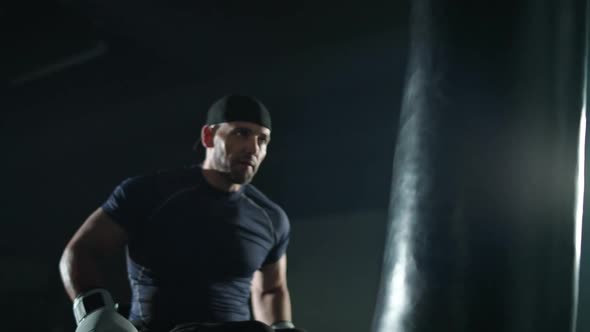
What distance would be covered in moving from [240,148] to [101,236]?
325mm

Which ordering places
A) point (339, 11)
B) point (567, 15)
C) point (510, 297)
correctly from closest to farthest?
point (510, 297) → point (567, 15) → point (339, 11)

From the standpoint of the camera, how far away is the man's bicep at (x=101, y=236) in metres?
1.16

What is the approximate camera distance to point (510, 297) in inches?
23.3

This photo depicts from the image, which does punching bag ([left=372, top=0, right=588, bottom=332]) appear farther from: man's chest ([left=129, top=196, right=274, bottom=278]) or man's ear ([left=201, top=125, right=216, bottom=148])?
man's ear ([left=201, top=125, right=216, bottom=148])

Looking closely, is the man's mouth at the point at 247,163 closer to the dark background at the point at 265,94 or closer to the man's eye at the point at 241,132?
the man's eye at the point at 241,132

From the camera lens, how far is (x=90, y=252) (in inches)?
45.4

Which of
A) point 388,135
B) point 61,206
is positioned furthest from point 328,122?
point 61,206

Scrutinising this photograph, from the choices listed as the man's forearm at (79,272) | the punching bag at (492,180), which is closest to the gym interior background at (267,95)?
the man's forearm at (79,272)

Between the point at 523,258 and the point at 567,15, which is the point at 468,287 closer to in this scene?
the point at 523,258

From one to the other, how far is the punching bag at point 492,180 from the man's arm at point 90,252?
0.66 metres

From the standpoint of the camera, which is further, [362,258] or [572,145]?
[362,258]

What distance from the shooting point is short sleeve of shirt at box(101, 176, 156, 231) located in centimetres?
119

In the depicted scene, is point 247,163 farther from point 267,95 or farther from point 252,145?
point 267,95

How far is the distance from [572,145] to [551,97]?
2.4 inches
